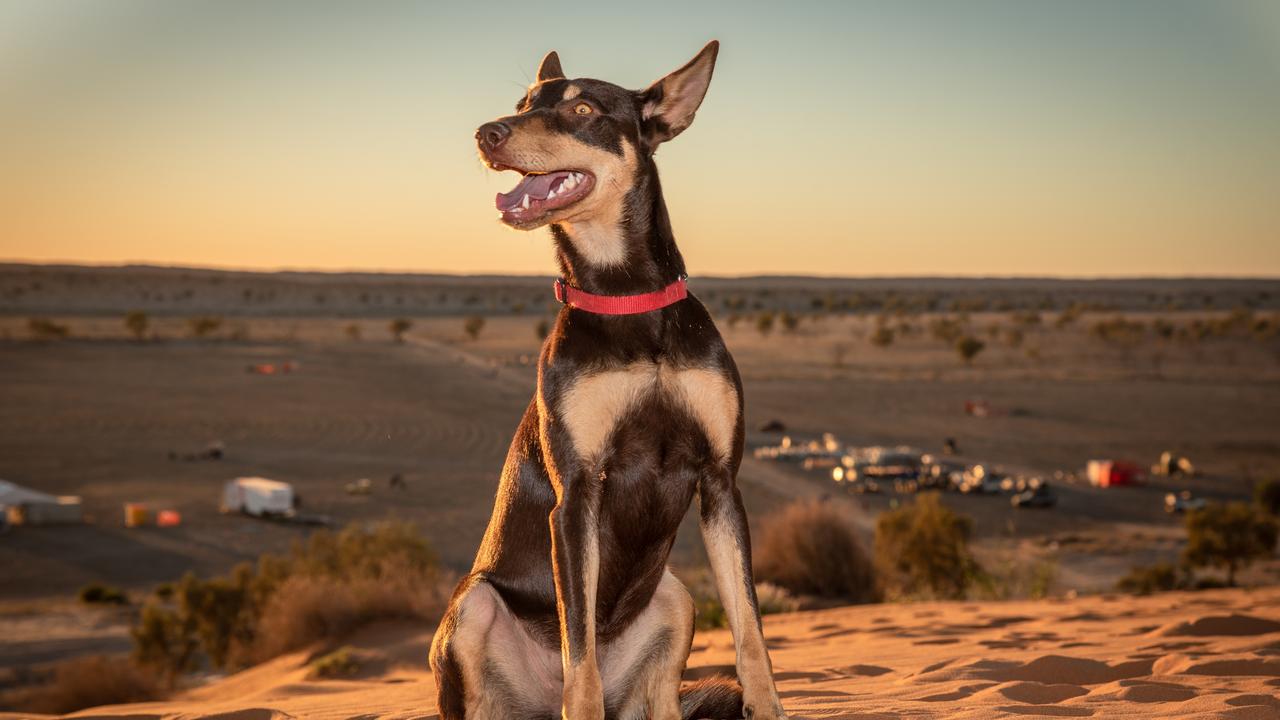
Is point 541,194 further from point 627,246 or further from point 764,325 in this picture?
point 764,325

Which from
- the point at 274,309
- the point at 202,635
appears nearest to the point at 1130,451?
→ the point at 202,635

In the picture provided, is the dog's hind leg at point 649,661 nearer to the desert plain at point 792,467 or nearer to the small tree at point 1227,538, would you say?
the desert plain at point 792,467

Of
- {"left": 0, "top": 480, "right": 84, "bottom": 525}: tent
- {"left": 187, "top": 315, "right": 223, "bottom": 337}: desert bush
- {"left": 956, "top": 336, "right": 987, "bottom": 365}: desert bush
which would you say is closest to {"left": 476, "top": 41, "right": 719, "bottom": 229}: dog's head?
{"left": 0, "top": 480, "right": 84, "bottom": 525}: tent

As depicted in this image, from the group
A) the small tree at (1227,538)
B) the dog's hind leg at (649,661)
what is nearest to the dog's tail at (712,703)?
the dog's hind leg at (649,661)

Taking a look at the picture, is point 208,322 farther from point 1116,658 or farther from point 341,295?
point 1116,658

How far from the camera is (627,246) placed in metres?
4.10

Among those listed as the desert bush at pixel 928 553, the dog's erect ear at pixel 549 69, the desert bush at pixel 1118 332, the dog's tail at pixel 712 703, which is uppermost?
the dog's erect ear at pixel 549 69

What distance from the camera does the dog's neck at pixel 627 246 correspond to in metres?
4.04

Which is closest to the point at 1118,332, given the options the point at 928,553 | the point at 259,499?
the point at 259,499

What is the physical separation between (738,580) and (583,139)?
1.62 metres

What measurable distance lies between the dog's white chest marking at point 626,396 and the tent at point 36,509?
110 feet

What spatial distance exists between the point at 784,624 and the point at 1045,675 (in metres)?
4.91

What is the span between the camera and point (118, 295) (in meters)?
137

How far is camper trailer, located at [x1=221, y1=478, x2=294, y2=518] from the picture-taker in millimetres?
34281
